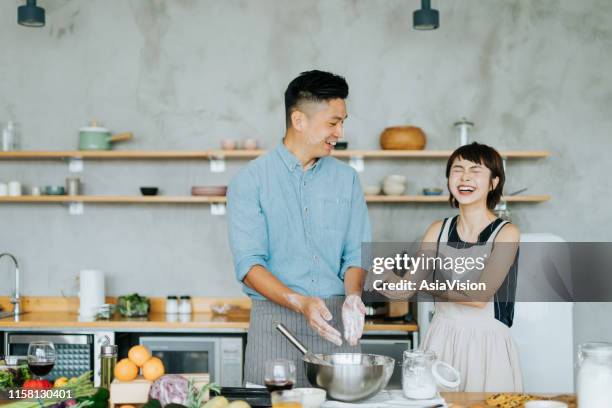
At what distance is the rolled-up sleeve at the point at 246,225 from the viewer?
8.27ft

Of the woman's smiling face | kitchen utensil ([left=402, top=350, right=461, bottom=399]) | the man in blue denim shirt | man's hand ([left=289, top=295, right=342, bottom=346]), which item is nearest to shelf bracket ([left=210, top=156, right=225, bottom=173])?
the man in blue denim shirt

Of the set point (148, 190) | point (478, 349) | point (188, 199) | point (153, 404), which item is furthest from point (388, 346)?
point (153, 404)

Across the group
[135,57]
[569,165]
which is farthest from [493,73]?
[135,57]

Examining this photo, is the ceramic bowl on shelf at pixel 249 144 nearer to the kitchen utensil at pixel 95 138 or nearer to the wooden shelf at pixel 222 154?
the wooden shelf at pixel 222 154

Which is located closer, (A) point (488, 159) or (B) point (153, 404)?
(B) point (153, 404)

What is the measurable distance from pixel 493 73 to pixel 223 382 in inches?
103

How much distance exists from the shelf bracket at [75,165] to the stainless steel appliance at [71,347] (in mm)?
1170

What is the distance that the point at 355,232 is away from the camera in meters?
2.71

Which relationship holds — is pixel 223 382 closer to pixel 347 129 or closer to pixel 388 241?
pixel 388 241

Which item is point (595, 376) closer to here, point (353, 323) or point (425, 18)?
point (353, 323)

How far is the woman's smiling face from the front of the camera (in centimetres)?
281

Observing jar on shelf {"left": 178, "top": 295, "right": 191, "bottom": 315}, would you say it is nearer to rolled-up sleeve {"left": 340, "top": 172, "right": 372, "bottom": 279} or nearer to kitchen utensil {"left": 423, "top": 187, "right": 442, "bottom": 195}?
kitchen utensil {"left": 423, "top": 187, "right": 442, "bottom": 195}

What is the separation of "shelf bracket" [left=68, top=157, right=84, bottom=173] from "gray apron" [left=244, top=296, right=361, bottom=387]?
2683 millimetres

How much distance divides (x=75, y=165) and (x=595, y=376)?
3854 mm
